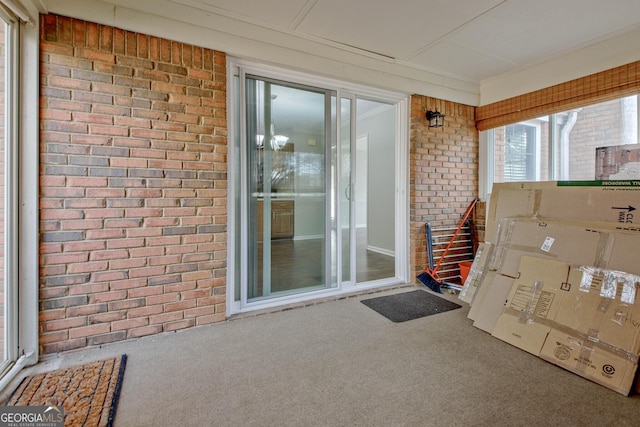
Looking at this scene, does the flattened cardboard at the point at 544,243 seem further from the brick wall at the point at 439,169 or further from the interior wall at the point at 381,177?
the interior wall at the point at 381,177

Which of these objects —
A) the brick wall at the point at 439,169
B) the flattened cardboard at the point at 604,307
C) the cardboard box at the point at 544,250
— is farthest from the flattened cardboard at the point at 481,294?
the brick wall at the point at 439,169

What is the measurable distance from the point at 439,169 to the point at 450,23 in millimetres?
1661

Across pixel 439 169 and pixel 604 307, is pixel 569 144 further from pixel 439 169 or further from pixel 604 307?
pixel 604 307

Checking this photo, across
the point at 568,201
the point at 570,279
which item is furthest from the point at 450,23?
the point at 570,279

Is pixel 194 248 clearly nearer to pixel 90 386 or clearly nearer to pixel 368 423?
pixel 90 386

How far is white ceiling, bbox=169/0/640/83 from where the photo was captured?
2.32 m

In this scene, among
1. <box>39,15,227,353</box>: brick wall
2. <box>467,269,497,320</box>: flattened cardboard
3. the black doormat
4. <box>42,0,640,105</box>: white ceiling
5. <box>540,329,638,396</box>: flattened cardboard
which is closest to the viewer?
<box>540,329,638,396</box>: flattened cardboard

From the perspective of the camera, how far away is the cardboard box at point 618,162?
2742 mm

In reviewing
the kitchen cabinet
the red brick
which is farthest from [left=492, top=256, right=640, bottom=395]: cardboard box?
the red brick

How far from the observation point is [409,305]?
2986 mm

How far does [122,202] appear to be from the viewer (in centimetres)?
220

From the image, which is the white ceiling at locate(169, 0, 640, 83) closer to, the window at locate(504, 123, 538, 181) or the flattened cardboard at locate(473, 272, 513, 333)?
the window at locate(504, 123, 538, 181)

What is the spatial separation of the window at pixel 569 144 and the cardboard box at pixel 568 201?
0.85 metres

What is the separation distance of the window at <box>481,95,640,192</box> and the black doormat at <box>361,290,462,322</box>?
1855 mm
